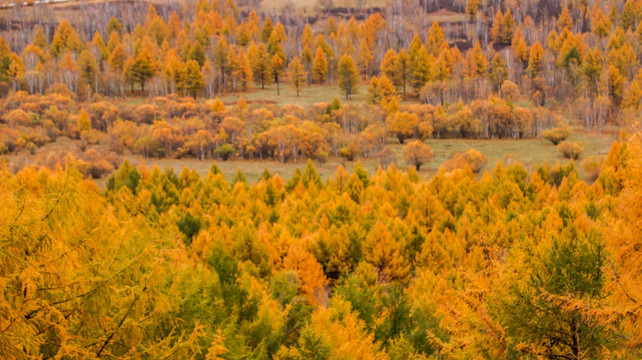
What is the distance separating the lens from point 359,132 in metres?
86.8

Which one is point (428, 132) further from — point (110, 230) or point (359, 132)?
point (110, 230)

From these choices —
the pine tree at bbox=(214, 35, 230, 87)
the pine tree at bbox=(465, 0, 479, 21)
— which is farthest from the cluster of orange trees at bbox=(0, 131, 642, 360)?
the pine tree at bbox=(465, 0, 479, 21)

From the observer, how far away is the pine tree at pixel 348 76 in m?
104

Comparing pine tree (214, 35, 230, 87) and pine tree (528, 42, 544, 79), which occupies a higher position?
pine tree (214, 35, 230, 87)

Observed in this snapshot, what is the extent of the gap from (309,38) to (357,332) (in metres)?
123

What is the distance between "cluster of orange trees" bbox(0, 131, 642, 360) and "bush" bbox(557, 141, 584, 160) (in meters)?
22.1

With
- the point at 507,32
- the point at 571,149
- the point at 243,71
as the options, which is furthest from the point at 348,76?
the point at 507,32

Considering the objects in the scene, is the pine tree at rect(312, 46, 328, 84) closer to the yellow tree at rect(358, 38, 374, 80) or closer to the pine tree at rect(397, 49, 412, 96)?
the yellow tree at rect(358, 38, 374, 80)

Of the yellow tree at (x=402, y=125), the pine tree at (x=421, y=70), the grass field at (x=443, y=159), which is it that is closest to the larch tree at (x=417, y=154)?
the grass field at (x=443, y=159)

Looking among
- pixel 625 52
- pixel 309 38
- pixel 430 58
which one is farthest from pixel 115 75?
pixel 625 52

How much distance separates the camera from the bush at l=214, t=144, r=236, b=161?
3159 inches

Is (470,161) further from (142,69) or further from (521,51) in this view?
(142,69)

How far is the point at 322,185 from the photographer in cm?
6012

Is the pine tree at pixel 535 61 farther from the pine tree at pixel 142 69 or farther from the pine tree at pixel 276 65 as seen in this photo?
the pine tree at pixel 142 69
